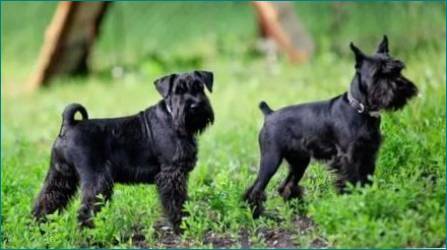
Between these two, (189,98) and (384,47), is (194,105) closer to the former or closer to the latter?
(189,98)

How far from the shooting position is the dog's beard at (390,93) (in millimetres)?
6977

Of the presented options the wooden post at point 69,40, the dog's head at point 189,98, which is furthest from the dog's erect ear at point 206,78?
the wooden post at point 69,40

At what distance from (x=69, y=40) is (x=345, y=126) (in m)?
9.77

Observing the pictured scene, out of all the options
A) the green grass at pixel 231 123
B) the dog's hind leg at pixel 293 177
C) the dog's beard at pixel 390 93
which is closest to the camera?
the dog's beard at pixel 390 93

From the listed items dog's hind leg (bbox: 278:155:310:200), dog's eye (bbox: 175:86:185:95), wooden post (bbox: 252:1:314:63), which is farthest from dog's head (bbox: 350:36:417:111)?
wooden post (bbox: 252:1:314:63)

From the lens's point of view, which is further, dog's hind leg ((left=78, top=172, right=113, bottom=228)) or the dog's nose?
dog's hind leg ((left=78, top=172, right=113, bottom=228))

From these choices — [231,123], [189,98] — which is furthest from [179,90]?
[231,123]

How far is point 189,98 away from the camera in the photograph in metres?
7.44

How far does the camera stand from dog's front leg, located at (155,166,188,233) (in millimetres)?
7816

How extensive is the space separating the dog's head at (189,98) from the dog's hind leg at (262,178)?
49 centimetres

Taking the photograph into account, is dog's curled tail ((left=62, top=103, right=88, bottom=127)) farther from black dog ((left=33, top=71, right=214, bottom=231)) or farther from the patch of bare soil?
the patch of bare soil

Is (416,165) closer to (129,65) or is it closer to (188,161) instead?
(188,161)

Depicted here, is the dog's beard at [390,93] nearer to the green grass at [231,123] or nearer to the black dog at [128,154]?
the green grass at [231,123]

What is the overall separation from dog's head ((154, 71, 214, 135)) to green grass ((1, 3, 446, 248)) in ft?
2.12
